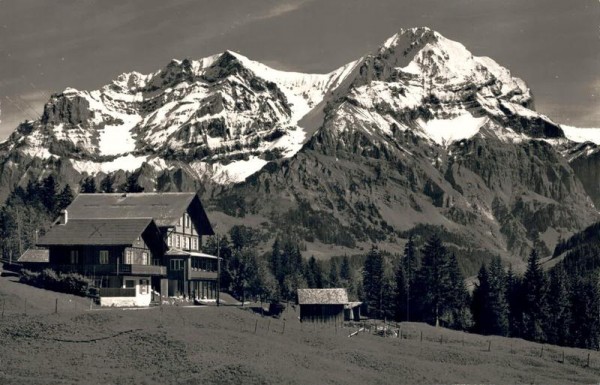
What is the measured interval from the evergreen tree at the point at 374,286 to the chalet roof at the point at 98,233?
67.7m

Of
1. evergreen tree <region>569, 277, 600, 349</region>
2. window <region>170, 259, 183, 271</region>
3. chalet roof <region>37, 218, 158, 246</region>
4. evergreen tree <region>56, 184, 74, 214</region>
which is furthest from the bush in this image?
evergreen tree <region>56, 184, 74, 214</region>

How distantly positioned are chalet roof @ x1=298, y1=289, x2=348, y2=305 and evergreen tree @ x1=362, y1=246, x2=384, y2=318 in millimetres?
35542

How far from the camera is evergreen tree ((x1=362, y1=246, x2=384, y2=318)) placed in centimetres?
17200

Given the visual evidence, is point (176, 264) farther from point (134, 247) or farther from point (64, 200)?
point (64, 200)

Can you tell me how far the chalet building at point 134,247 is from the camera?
4257 inches

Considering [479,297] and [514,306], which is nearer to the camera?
[479,297]

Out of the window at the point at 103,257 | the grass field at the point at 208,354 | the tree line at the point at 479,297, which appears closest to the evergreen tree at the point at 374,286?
the tree line at the point at 479,297

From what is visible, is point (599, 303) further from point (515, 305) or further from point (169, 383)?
point (169, 383)

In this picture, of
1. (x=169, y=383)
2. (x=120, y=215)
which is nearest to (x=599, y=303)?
(x=120, y=215)

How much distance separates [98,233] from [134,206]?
18.5 metres

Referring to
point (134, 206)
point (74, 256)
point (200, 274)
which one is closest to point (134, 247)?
point (74, 256)

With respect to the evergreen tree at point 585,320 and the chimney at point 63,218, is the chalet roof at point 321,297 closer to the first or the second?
the evergreen tree at point 585,320

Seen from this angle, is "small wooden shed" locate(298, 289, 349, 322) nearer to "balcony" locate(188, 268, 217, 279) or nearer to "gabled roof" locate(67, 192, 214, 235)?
"balcony" locate(188, 268, 217, 279)

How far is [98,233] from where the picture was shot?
109 metres
